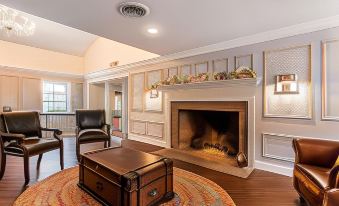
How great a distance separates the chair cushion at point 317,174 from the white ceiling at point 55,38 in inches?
251

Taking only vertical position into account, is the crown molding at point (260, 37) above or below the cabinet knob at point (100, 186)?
above

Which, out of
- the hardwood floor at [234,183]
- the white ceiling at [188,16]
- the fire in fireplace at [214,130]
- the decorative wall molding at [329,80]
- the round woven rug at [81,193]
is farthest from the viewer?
the fire in fireplace at [214,130]

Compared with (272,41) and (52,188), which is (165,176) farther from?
(272,41)

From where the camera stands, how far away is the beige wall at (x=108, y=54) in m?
5.36

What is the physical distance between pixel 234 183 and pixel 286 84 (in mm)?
1615

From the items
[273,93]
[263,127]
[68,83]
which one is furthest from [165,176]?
[68,83]

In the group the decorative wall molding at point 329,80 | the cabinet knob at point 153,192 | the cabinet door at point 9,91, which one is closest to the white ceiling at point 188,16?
the decorative wall molding at point 329,80

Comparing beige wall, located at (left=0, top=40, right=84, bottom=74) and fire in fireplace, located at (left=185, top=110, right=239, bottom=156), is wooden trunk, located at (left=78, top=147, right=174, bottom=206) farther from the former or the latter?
beige wall, located at (left=0, top=40, right=84, bottom=74)

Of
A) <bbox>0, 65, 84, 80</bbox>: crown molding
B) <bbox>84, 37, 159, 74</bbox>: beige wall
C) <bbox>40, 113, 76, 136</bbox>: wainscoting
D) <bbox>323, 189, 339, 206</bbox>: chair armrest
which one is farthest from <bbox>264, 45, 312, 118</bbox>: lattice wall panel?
<bbox>0, 65, 84, 80</bbox>: crown molding

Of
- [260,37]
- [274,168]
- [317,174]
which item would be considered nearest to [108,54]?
[260,37]

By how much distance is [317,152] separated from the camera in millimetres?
2016

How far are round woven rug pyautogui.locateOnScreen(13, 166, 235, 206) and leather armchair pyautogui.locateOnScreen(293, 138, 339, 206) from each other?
70 centimetres

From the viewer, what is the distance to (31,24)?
4957 mm

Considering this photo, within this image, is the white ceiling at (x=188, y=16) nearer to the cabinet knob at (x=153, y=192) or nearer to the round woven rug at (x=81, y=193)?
the cabinet knob at (x=153, y=192)
